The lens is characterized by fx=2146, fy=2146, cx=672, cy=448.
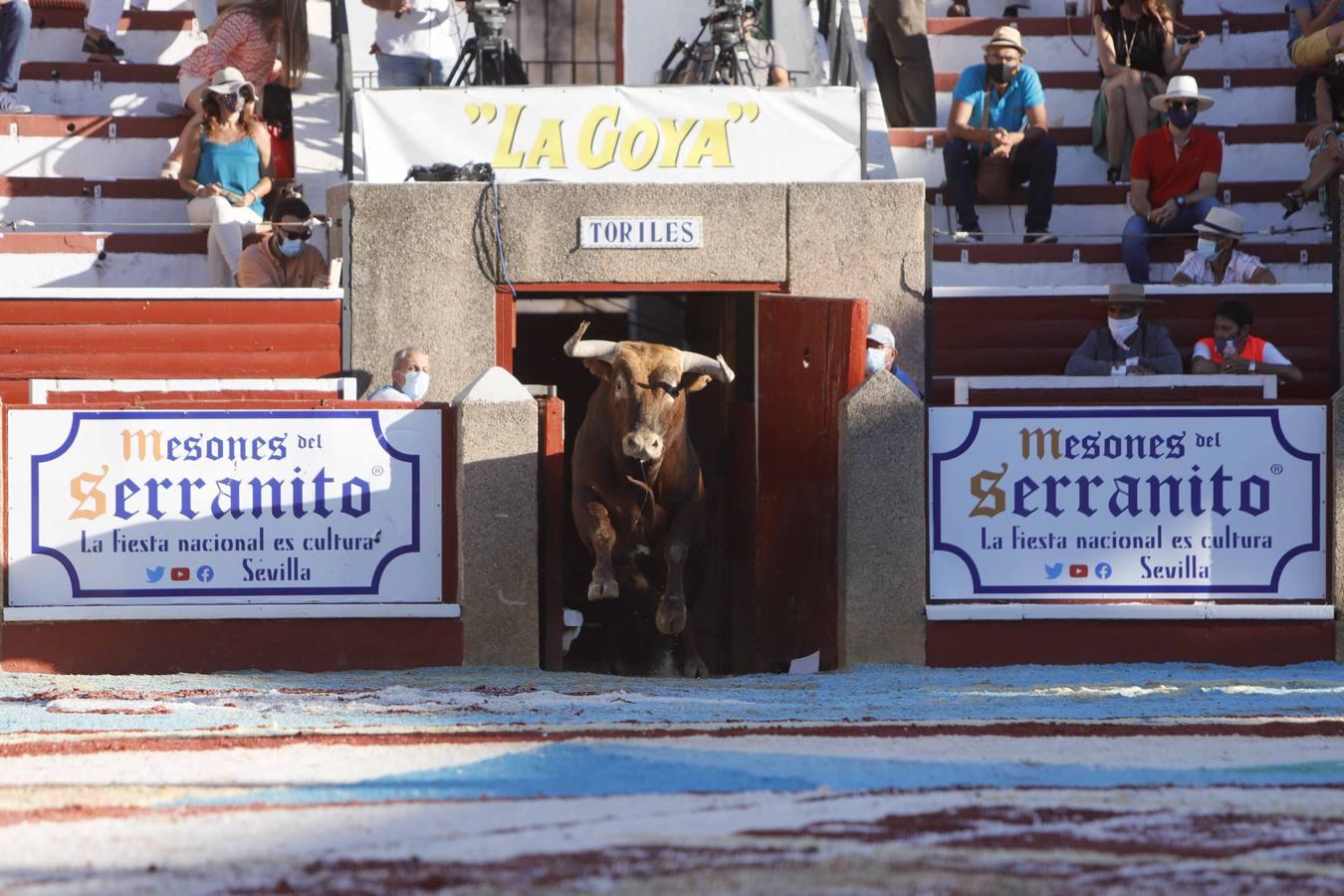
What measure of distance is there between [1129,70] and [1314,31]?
155 cm

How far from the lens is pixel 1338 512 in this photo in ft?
34.1

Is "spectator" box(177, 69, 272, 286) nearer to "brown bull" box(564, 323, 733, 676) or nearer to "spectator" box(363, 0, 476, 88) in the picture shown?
"spectator" box(363, 0, 476, 88)

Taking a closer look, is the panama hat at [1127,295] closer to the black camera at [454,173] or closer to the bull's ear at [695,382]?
the bull's ear at [695,382]

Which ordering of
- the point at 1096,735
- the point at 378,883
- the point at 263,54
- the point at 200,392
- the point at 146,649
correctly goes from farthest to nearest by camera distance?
the point at 263,54, the point at 200,392, the point at 146,649, the point at 1096,735, the point at 378,883

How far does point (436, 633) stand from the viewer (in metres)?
10.4

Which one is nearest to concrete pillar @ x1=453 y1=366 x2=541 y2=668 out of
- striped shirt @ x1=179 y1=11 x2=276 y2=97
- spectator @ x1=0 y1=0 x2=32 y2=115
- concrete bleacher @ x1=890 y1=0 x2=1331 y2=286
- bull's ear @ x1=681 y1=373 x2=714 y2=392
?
bull's ear @ x1=681 y1=373 x2=714 y2=392

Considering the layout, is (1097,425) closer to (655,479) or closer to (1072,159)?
(655,479)

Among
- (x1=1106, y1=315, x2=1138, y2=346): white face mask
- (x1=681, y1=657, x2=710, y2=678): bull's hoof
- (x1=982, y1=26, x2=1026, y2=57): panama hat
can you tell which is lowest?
(x1=681, y1=657, x2=710, y2=678): bull's hoof

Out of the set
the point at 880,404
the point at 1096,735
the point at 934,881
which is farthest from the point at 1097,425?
the point at 934,881

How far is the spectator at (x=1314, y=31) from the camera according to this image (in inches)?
611

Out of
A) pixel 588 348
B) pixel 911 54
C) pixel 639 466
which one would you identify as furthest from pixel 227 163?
pixel 911 54

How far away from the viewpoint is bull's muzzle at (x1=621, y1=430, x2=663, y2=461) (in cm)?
1088

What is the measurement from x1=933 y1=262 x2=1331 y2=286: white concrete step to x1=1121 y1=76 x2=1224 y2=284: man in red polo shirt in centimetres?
24

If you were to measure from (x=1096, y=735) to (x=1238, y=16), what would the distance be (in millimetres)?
11053
